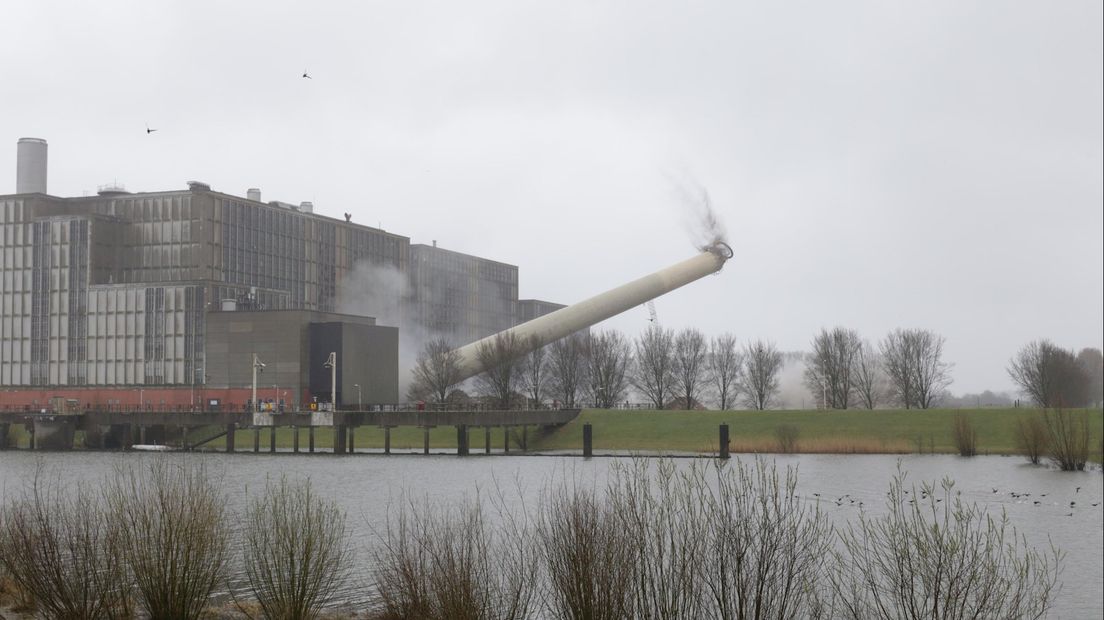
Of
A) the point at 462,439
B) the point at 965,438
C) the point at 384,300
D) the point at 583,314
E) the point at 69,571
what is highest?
the point at 384,300

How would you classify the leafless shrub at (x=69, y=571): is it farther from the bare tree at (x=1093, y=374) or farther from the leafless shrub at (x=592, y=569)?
the bare tree at (x=1093, y=374)

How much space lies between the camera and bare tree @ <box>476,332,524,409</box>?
107 metres

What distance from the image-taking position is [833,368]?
384 feet

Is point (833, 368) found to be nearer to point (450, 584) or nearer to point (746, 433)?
point (746, 433)

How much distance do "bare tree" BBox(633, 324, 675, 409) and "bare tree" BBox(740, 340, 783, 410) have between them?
7.99m

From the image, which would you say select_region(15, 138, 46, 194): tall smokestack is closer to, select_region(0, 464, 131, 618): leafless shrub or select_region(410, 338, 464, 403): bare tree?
select_region(410, 338, 464, 403): bare tree

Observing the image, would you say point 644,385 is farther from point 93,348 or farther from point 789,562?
point 789,562

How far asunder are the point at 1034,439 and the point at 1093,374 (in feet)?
197

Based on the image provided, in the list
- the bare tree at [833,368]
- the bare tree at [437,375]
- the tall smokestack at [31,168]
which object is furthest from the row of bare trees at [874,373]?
the tall smokestack at [31,168]

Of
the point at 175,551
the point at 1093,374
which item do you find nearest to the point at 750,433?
the point at 1093,374

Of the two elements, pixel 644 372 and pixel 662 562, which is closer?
pixel 662 562

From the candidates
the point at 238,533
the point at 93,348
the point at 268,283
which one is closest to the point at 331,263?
the point at 268,283

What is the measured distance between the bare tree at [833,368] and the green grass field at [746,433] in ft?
68.9

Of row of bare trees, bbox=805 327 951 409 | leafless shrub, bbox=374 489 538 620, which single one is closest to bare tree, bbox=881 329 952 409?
row of bare trees, bbox=805 327 951 409
